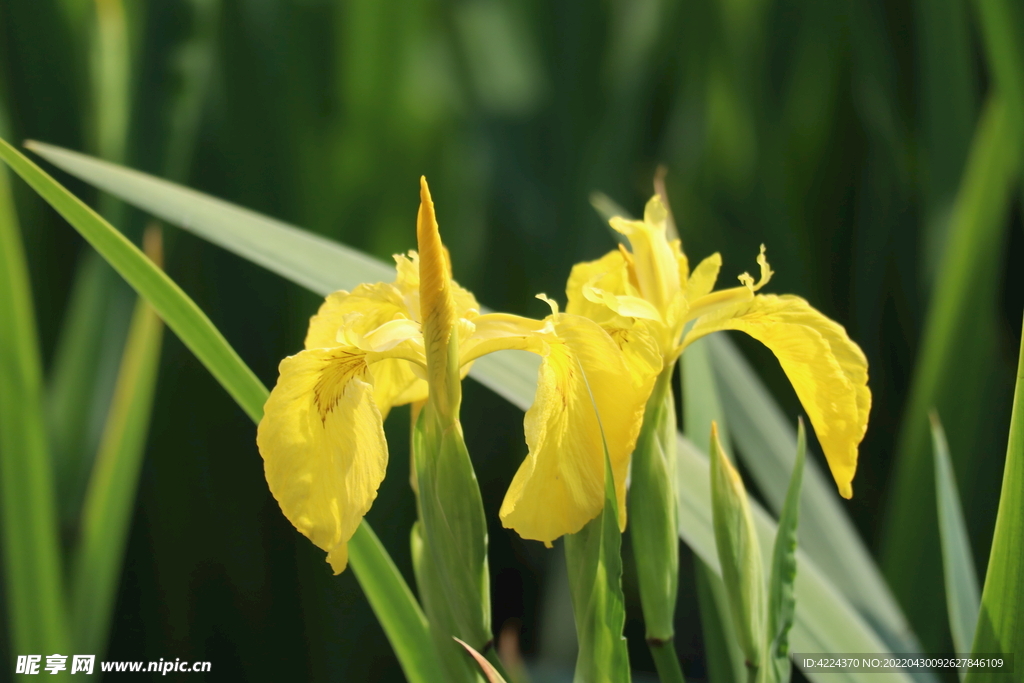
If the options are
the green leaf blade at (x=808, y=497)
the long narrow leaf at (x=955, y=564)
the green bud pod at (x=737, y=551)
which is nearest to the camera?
the green bud pod at (x=737, y=551)

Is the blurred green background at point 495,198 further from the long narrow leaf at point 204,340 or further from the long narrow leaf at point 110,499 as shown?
the long narrow leaf at point 204,340

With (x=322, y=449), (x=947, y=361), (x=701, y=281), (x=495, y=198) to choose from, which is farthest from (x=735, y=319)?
(x=495, y=198)

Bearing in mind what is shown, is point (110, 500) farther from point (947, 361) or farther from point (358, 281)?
point (947, 361)

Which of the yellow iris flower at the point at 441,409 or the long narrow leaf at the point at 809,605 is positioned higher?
the yellow iris flower at the point at 441,409

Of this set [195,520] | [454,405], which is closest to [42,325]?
[195,520]

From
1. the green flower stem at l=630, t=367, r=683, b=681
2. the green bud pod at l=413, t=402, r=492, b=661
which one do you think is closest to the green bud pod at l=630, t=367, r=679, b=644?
the green flower stem at l=630, t=367, r=683, b=681

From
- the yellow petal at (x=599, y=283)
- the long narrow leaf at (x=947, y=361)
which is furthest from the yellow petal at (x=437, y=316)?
the long narrow leaf at (x=947, y=361)
